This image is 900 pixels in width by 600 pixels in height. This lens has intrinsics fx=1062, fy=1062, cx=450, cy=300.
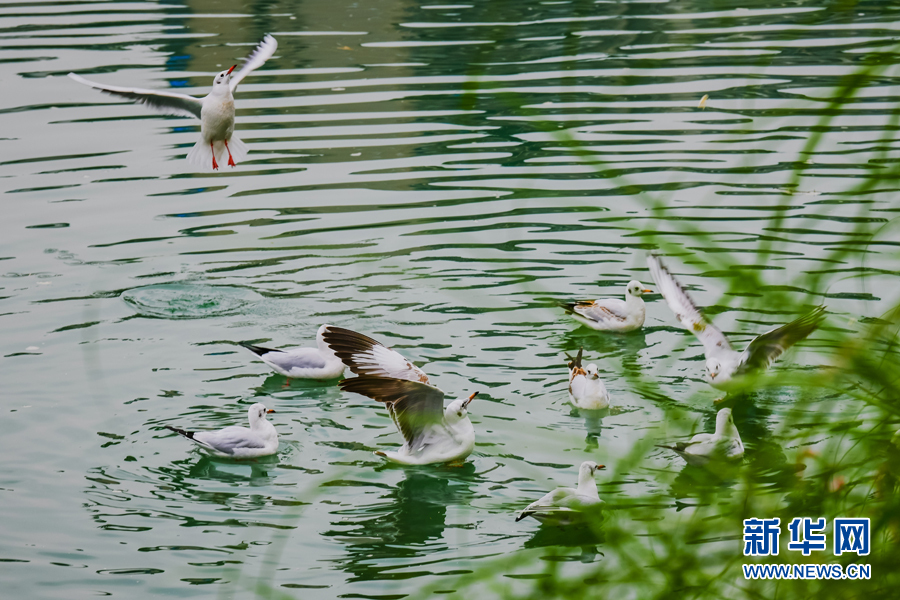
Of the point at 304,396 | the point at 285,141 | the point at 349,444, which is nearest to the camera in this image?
the point at 349,444

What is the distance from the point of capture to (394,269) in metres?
10.1

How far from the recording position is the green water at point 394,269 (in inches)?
224

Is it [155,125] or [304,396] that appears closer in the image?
[304,396]

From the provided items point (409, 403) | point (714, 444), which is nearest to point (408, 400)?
point (409, 403)

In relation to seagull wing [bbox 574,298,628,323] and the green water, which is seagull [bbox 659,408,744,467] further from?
seagull wing [bbox 574,298,628,323]

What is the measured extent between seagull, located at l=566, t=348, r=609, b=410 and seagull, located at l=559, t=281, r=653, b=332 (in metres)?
1.18

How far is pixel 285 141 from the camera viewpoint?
48.1ft

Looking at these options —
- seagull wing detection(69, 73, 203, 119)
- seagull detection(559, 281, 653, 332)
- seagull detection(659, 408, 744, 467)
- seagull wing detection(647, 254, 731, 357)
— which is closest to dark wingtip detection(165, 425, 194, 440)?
seagull wing detection(69, 73, 203, 119)

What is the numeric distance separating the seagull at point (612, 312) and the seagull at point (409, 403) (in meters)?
2.07

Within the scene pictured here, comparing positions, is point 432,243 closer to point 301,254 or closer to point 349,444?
point 301,254

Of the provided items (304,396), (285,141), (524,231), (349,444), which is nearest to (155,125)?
(285,141)

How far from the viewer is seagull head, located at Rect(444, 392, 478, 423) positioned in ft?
23.4

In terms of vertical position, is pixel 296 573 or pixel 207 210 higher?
pixel 207 210

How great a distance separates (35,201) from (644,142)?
753 cm
